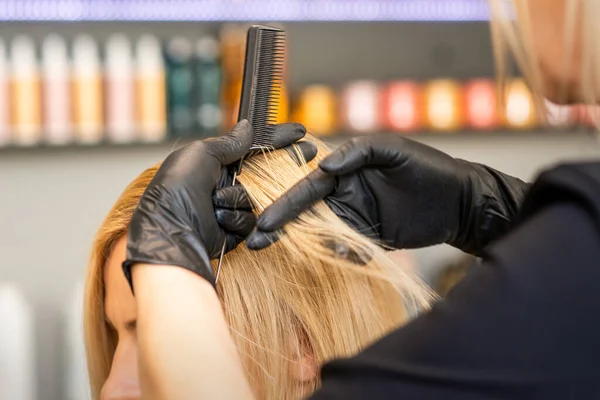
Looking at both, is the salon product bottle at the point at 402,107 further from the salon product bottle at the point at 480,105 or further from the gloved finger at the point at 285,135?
the gloved finger at the point at 285,135

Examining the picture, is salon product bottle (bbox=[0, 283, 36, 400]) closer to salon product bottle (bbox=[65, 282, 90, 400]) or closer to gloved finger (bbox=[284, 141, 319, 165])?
salon product bottle (bbox=[65, 282, 90, 400])

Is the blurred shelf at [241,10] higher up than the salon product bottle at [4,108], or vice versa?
the blurred shelf at [241,10]

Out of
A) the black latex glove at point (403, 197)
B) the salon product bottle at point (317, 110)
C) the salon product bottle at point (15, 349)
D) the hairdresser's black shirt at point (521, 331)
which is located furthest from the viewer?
the salon product bottle at point (317, 110)

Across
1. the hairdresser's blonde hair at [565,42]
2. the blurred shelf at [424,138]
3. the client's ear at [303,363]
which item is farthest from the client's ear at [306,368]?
the blurred shelf at [424,138]

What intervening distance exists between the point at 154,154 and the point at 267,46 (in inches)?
63.1

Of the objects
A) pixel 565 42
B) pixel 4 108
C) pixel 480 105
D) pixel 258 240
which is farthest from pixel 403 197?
pixel 480 105

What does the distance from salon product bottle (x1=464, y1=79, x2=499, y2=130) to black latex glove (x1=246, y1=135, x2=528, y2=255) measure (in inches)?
72.4

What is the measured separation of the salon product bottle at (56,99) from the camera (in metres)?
2.46

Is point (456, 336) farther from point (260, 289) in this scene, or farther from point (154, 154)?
point (154, 154)

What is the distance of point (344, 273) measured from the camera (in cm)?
115

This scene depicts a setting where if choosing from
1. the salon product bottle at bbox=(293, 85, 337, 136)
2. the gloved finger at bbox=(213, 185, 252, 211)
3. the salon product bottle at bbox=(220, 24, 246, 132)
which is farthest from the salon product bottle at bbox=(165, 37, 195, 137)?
the gloved finger at bbox=(213, 185, 252, 211)

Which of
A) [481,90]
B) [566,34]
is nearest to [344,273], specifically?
[566,34]

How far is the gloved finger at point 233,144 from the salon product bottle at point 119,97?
156 cm

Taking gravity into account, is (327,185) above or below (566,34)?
below
